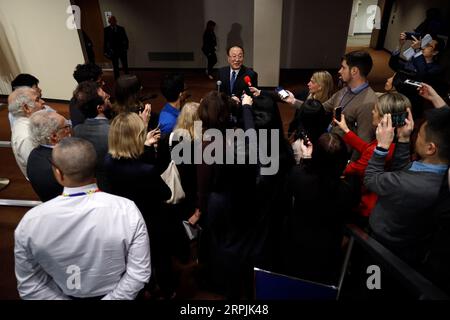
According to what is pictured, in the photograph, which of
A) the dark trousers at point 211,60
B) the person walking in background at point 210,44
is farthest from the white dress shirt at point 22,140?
the dark trousers at point 211,60

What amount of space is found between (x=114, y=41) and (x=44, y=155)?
18.1ft

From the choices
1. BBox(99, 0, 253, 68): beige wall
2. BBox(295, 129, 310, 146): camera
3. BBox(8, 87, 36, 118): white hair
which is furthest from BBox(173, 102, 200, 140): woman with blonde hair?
BBox(99, 0, 253, 68): beige wall

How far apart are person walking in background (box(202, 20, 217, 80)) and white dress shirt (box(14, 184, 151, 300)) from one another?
20.9 ft

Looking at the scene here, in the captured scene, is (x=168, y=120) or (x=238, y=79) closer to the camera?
(x=168, y=120)

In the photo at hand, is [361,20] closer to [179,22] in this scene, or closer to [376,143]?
[179,22]

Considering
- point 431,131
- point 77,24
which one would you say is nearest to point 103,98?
point 431,131

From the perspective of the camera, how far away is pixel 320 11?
287 inches

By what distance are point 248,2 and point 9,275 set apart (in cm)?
715

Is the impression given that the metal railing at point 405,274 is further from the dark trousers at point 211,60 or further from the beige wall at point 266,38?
the dark trousers at point 211,60

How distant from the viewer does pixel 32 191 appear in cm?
365

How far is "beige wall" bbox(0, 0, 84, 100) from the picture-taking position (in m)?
5.38

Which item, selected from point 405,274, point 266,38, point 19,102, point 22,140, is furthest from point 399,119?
point 266,38

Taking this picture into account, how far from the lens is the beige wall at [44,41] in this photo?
5.38 meters

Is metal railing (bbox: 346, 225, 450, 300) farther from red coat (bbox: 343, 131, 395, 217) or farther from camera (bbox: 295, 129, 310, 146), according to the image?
camera (bbox: 295, 129, 310, 146)
